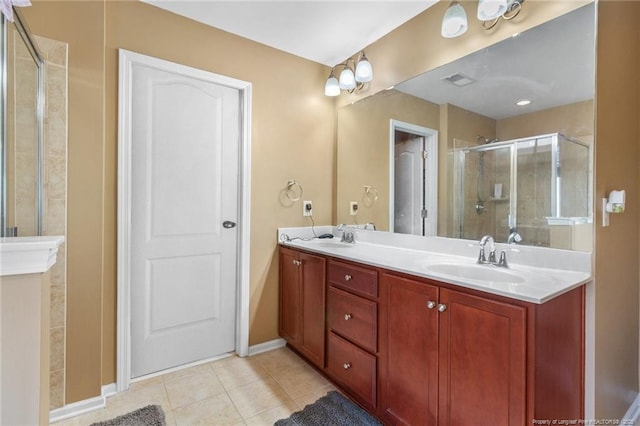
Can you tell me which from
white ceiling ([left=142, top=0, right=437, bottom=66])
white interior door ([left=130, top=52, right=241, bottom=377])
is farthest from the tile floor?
white ceiling ([left=142, top=0, right=437, bottom=66])

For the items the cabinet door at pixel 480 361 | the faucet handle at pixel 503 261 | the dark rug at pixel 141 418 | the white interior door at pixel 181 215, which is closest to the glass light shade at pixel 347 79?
the white interior door at pixel 181 215

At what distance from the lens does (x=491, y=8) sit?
1491mm

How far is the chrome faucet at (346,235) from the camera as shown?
96.7 inches

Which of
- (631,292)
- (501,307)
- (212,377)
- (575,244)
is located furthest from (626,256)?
(212,377)

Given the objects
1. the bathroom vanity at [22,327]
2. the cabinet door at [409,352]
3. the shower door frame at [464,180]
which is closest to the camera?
the bathroom vanity at [22,327]

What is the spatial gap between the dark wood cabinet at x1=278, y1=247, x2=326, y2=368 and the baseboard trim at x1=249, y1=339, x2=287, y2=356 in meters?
0.09

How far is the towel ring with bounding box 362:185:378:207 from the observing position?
2390mm

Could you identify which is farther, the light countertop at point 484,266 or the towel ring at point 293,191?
the towel ring at point 293,191

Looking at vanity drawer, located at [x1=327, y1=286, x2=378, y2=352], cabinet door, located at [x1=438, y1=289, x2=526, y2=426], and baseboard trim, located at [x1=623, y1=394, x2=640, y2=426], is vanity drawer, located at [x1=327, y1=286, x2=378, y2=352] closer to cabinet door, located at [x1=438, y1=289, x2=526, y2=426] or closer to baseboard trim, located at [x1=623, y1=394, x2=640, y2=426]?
cabinet door, located at [x1=438, y1=289, x2=526, y2=426]

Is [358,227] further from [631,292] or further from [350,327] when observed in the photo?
[631,292]

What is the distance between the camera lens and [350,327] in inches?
68.7

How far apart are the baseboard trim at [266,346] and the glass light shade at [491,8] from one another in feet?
8.38

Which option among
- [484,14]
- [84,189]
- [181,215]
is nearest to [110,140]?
[84,189]

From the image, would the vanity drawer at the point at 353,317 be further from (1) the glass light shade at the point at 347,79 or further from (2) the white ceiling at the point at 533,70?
(1) the glass light shade at the point at 347,79
